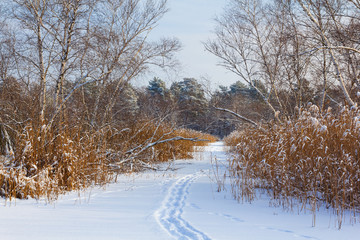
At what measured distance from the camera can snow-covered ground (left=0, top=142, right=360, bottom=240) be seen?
272 cm

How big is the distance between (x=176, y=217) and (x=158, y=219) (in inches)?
8.7

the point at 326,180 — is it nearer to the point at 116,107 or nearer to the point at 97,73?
the point at 97,73

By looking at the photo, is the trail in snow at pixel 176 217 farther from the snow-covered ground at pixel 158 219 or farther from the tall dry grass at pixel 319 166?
the tall dry grass at pixel 319 166

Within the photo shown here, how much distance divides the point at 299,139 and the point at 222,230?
7.03ft

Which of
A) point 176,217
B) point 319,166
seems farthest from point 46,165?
point 319,166

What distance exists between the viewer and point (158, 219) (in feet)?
10.5

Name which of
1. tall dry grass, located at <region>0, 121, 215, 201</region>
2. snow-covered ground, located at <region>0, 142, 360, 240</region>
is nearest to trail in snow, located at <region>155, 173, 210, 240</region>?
snow-covered ground, located at <region>0, 142, 360, 240</region>

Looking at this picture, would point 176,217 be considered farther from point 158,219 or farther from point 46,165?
point 46,165

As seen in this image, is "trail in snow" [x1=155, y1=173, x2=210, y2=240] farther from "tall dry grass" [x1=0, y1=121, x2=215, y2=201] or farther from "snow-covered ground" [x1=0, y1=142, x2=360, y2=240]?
"tall dry grass" [x1=0, y1=121, x2=215, y2=201]

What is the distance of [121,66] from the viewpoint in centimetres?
765

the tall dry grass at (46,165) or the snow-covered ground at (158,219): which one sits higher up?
the tall dry grass at (46,165)

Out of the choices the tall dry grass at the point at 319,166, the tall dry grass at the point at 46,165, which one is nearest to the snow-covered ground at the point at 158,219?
the tall dry grass at the point at 46,165

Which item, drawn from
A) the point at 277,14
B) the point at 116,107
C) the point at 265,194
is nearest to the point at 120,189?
the point at 265,194

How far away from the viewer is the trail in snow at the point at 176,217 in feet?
8.80
